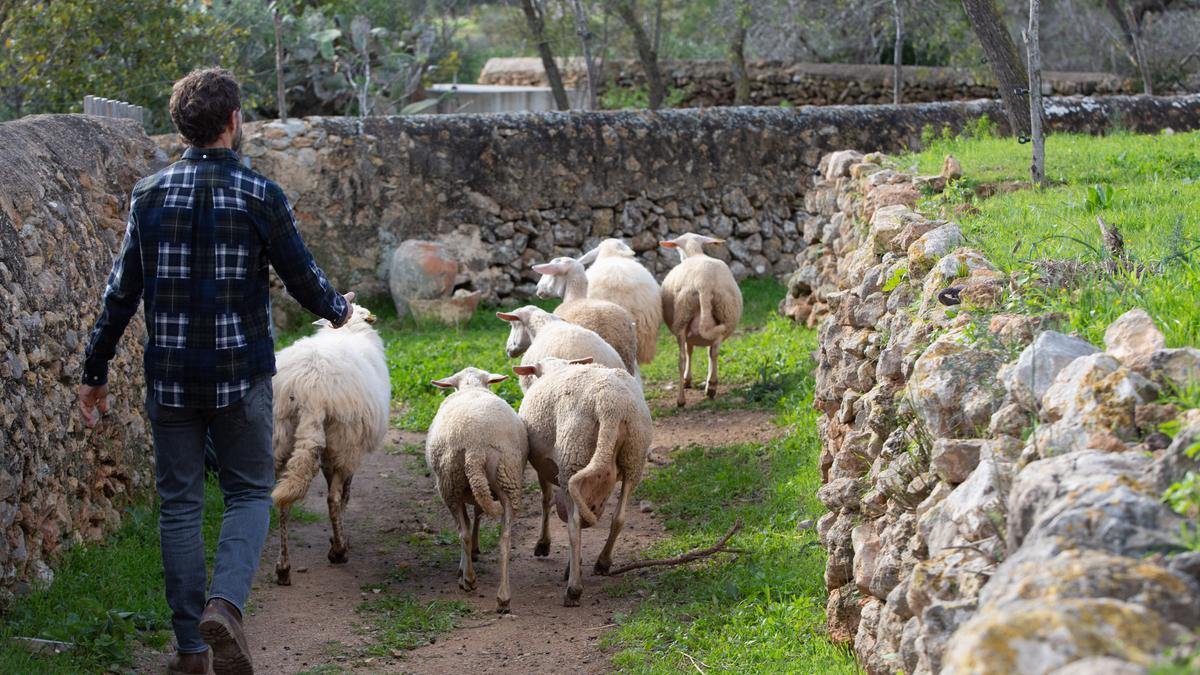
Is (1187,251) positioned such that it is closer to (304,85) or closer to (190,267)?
(190,267)

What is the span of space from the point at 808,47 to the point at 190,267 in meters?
19.0

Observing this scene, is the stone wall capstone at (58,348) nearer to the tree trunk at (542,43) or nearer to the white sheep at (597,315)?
the white sheep at (597,315)

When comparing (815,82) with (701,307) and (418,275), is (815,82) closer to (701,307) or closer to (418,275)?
(418,275)

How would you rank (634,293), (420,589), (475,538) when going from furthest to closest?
(634,293)
(475,538)
(420,589)

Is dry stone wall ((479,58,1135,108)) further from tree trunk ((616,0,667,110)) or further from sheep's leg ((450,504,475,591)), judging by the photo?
sheep's leg ((450,504,475,591))

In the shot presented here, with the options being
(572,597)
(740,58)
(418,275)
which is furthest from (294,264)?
(740,58)

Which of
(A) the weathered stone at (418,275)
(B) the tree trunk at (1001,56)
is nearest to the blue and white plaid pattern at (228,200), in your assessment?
(B) the tree trunk at (1001,56)

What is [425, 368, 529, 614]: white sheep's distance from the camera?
19.3 ft

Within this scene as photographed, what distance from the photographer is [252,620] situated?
5578 mm

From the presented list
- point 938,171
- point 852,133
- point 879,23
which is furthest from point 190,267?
point 879,23

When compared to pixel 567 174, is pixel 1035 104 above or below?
above

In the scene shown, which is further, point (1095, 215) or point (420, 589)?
point (420, 589)

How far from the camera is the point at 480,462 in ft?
19.3

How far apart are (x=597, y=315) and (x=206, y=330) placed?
13.5 feet
